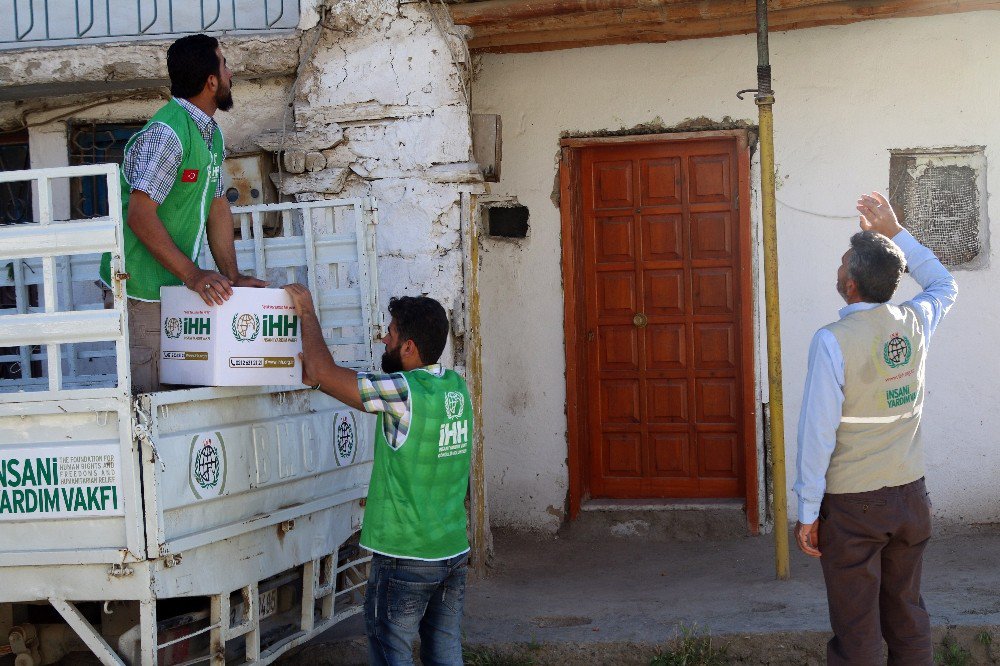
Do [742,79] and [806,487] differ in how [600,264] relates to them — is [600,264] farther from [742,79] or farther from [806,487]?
[806,487]

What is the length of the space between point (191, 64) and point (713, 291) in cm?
388

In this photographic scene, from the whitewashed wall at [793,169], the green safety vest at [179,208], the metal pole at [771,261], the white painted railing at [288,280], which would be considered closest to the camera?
the green safety vest at [179,208]

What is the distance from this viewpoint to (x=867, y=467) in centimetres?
357

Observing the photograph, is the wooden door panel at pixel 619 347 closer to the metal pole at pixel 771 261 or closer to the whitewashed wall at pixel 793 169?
the whitewashed wall at pixel 793 169

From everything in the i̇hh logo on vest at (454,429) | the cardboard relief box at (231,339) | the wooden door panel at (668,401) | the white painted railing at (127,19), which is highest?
the white painted railing at (127,19)

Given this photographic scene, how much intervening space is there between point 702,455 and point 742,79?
7.99 ft

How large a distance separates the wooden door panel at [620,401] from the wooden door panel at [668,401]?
0.31 ft

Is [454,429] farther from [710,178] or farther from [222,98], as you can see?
[710,178]

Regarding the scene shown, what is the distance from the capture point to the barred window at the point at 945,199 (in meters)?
6.57

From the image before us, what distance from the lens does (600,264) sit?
22.9ft

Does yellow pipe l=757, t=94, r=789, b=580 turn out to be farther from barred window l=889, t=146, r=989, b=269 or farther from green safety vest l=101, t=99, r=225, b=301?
Result: green safety vest l=101, t=99, r=225, b=301

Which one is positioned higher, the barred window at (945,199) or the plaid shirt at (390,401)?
the barred window at (945,199)

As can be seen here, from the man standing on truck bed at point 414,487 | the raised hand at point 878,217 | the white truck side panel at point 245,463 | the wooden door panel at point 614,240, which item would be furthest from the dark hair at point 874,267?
the wooden door panel at point 614,240

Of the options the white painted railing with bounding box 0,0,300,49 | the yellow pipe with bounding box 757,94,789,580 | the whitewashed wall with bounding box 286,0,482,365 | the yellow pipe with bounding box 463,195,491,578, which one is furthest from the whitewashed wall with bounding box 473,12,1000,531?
the white painted railing with bounding box 0,0,300,49
